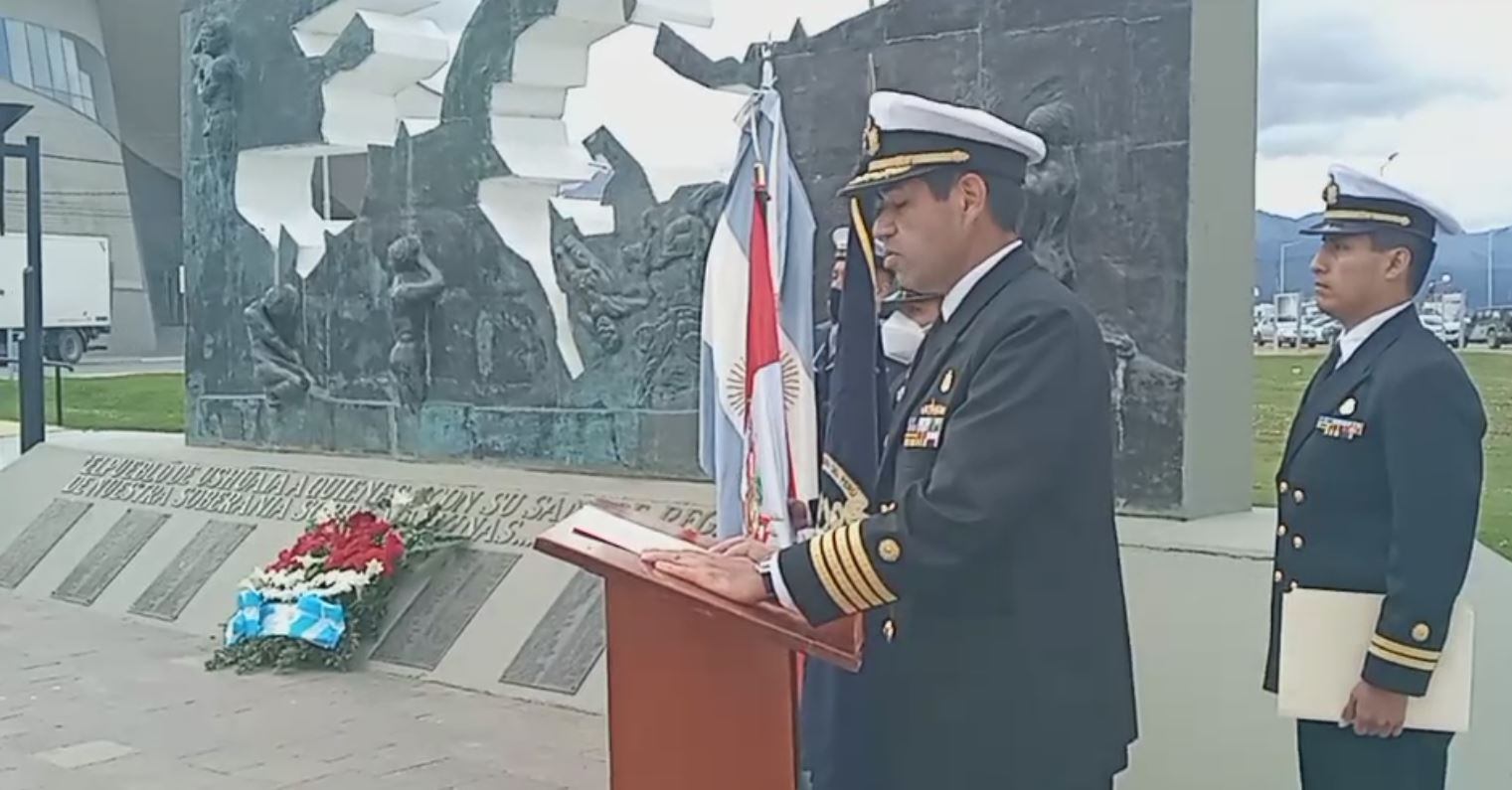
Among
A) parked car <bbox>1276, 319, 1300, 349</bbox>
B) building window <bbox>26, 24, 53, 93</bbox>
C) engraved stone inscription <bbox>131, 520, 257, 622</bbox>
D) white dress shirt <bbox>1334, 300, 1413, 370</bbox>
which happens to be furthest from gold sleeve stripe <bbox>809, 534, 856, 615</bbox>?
building window <bbox>26, 24, 53, 93</bbox>

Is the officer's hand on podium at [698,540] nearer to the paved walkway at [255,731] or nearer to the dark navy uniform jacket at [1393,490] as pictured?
the dark navy uniform jacket at [1393,490]

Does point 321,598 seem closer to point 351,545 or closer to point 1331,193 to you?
point 351,545

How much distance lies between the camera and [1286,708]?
2713 millimetres

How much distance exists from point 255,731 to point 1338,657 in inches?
154

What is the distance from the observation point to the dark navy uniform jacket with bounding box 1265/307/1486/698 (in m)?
2.59

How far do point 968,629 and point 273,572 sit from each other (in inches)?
191

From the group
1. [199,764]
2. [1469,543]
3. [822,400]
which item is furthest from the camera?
[199,764]

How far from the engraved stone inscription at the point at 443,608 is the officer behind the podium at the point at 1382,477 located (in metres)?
4.05

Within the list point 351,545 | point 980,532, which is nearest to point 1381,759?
point 980,532

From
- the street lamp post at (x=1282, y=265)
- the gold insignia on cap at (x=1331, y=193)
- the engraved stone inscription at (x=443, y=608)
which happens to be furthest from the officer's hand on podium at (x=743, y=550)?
the engraved stone inscription at (x=443, y=608)

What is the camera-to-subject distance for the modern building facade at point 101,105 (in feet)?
108

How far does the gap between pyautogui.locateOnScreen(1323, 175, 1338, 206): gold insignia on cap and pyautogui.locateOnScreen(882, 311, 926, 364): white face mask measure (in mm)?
1219

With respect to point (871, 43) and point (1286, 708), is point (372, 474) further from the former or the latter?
point (1286, 708)

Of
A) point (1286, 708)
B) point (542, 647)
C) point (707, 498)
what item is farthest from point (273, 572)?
point (1286, 708)
